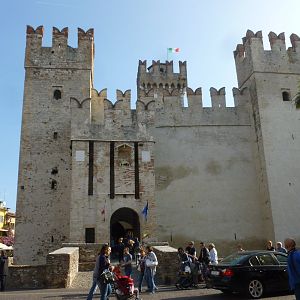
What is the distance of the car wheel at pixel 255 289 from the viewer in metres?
8.58

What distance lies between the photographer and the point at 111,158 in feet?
63.3

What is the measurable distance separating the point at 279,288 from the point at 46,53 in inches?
764

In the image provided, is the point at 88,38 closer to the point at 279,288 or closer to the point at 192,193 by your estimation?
the point at 192,193

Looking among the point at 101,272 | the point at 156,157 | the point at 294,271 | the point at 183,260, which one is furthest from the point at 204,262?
the point at 156,157

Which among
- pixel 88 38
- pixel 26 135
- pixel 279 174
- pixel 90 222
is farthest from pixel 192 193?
pixel 88 38

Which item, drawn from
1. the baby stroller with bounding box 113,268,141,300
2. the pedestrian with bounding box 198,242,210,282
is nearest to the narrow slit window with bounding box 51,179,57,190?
the pedestrian with bounding box 198,242,210,282

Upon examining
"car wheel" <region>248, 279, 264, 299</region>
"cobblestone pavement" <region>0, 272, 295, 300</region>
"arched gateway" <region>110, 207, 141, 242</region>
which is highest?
"arched gateway" <region>110, 207, 141, 242</region>

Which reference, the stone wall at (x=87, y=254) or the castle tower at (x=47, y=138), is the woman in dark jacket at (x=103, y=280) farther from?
the castle tower at (x=47, y=138)

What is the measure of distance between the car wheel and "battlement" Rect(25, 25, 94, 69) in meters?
17.6

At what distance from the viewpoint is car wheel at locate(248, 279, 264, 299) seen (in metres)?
8.58

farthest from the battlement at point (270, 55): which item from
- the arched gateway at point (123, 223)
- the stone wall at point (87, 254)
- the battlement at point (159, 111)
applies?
the stone wall at point (87, 254)

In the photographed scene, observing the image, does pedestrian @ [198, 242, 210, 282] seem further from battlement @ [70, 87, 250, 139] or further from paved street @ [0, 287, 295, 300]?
battlement @ [70, 87, 250, 139]

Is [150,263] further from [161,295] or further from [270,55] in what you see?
[270,55]

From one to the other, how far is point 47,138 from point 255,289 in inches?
623
